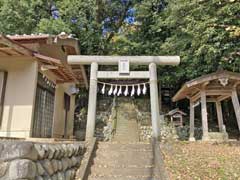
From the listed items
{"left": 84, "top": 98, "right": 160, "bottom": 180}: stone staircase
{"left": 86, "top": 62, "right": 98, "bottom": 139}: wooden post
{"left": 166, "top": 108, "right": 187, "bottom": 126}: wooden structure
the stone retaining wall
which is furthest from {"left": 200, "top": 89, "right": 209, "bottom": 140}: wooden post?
the stone retaining wall

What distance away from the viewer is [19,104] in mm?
8305

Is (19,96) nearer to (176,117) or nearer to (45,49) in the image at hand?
(45,49)

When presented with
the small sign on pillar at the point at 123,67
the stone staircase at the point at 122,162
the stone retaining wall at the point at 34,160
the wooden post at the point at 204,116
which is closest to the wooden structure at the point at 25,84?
the small sign on pillar at the point at 123,67

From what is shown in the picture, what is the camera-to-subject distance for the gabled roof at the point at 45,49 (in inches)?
294

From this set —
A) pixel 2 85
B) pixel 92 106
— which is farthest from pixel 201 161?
pixel 2 85

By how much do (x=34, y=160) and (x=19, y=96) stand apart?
16.9 ft

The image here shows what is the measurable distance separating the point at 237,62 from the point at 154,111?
26.5 feet

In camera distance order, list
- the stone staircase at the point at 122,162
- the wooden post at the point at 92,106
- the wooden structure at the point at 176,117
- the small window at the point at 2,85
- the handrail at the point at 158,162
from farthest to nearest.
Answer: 1. the wooden structure at the point at 176,117
2. the small window at the point at 2,85
3. the wooden post at the point at 92,106
4. the stone staircase at the point at 122,162
5. the handrail at the point at 158,162

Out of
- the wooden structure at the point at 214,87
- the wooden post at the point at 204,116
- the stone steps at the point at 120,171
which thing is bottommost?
the stone steps at the point at 120,171

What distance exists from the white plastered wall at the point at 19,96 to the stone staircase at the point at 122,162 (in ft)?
8.82

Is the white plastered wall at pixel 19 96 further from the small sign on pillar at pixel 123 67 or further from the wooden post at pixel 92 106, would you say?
the small sign on pillar at pixel 123 67

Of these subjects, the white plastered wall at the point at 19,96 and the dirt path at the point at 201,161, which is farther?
the white plastered wall at the point at 19,96

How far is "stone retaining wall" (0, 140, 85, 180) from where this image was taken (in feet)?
10.9

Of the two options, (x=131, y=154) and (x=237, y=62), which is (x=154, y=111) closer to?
(x=131, y=154)
